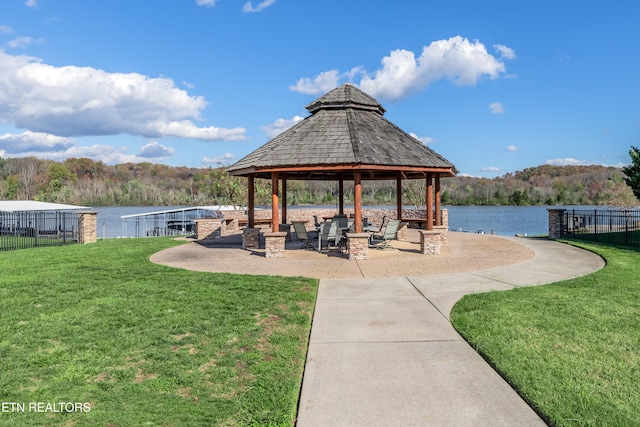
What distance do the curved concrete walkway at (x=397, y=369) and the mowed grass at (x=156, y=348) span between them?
0.94ft

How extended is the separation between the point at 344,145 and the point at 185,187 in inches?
3663

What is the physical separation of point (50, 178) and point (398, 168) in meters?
105

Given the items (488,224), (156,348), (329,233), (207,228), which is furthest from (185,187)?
(156,348)

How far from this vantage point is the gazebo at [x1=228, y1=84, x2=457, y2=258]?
12273mm

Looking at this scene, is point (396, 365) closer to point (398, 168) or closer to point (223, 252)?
point (398, 168)

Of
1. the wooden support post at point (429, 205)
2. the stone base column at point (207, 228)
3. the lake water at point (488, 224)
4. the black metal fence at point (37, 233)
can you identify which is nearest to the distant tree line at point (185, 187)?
the lake water at point (488, 224)

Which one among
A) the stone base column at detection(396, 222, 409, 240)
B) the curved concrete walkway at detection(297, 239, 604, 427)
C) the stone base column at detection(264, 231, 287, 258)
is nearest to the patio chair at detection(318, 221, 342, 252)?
the stone base column at detection(264, 231, 287, 258)

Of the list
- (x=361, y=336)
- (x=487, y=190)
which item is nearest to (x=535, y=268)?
(x=361, y=336)

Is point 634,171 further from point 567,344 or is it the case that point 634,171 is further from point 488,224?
point 488,224

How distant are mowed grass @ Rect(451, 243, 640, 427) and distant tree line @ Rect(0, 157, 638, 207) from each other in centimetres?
5766

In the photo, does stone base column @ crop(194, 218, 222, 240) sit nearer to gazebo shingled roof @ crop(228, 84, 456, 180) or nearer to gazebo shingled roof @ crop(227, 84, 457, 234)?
gazebo shingled roof @ crop(227, 84, 457, 234)

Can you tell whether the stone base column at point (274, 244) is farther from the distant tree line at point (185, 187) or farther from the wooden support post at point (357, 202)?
the distant tree line at point (185, 187)

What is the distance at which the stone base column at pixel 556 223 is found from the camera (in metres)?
17.5

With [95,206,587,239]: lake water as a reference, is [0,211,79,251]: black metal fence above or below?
above
